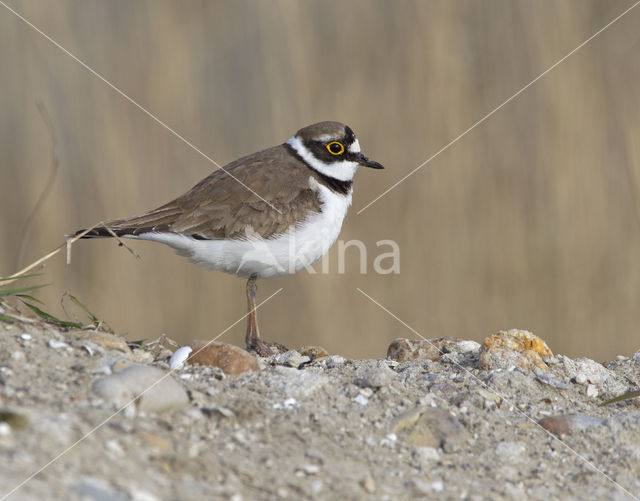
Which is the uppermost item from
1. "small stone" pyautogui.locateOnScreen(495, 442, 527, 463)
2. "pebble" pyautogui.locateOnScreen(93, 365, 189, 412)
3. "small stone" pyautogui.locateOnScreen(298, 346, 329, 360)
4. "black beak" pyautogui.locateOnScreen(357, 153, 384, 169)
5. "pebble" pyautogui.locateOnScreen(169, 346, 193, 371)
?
"black beak" pyautogui.locateOnScreen(357, 153, 384, 169)

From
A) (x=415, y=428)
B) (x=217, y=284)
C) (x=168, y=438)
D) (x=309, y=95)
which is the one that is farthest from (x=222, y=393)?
(x=309, y=95)

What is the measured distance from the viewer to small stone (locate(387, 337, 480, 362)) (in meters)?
3.52

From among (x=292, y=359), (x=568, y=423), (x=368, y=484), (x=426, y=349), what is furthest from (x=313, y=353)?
(x=368, y=484)

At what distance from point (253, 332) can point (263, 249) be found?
538 millimetres

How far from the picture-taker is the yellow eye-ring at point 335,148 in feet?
15.0

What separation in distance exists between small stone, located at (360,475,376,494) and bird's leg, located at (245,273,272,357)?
209 centimetres

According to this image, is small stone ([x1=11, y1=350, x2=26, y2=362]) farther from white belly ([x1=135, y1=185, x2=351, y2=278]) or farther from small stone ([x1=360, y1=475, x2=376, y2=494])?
white belly ([x1=135, y1=185, x2=351, y2=278])

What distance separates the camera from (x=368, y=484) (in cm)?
209

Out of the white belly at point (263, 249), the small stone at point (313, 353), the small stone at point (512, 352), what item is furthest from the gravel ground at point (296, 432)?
the white belly at point (263, 249)

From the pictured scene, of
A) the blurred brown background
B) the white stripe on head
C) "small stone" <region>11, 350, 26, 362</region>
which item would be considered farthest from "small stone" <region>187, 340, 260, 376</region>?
the blurred brown background

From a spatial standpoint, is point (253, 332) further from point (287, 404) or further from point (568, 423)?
point (568, 423)

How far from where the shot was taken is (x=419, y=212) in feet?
16.9

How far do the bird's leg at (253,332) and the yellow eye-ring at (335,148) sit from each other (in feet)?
2.94

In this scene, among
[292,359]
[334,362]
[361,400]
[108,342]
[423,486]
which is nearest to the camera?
[423,486]
